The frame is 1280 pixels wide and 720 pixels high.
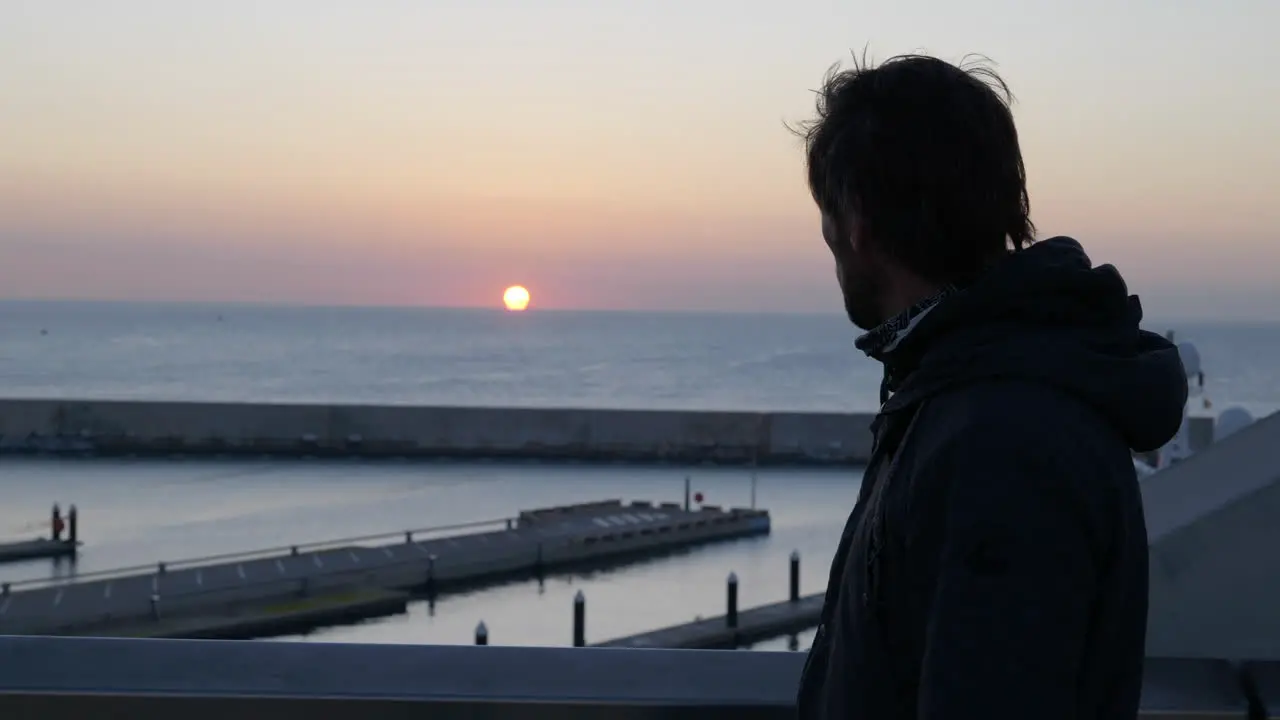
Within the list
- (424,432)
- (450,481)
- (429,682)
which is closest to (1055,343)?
(429,682)

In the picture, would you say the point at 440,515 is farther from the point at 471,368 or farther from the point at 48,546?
the point at 471,368

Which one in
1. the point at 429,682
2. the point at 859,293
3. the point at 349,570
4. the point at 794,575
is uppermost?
the point at 859,293

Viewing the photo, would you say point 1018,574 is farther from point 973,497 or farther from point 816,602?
point 816,602

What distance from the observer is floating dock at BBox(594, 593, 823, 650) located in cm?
1016

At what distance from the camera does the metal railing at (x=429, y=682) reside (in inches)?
45.1

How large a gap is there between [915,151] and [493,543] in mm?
14063

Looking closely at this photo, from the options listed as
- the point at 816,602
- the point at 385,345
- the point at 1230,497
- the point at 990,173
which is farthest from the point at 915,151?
the point at 385,345

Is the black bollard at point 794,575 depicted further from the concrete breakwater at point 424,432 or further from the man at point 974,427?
the concrete breakwater at point 424,432

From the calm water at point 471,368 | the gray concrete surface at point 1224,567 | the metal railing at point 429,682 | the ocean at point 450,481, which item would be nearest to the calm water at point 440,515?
the ocean at point 450,481

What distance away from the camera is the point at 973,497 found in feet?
2.17

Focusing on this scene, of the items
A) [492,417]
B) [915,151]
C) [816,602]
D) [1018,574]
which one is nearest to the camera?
[1018,574]

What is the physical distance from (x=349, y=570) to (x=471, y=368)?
48.0 m

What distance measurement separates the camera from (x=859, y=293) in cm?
84

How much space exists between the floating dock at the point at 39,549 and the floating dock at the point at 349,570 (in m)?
1.93
